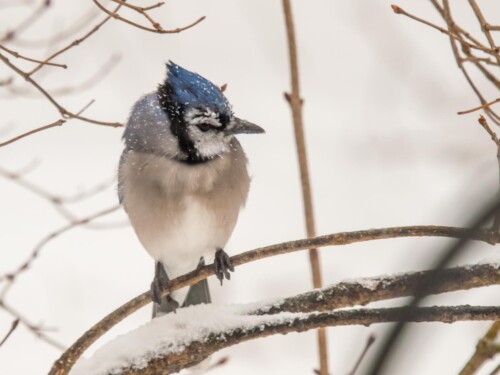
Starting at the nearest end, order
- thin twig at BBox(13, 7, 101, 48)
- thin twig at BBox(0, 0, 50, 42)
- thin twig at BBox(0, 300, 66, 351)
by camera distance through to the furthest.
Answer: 1. thin twig at BBox(0, 300, 66, 351)
2. thin twig at BBox(0, 0, 50, 42)
3. thin twig at BBox(13, 7, 101, 48)

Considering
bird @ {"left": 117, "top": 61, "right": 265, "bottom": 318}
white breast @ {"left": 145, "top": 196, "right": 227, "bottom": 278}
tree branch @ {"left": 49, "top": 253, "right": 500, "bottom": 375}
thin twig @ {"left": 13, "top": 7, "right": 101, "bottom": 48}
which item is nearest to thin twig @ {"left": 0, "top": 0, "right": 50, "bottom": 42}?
thin twig @ {"left": 13, "top": 7, "right": 101, "bottom": 48}

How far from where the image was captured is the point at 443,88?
493 centimetres

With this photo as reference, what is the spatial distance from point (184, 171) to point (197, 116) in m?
0.19

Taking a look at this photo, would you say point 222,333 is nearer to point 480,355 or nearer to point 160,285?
point 480,355

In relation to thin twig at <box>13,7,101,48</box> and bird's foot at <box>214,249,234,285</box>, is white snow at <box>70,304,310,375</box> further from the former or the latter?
thin twig at <box>13,7,101,48</box>

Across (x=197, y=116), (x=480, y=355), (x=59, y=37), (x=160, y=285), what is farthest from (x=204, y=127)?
(x=480, y=355)

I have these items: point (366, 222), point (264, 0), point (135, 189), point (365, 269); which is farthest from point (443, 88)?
point (135, 189)

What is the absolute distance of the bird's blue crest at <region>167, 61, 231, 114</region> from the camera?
103 inches

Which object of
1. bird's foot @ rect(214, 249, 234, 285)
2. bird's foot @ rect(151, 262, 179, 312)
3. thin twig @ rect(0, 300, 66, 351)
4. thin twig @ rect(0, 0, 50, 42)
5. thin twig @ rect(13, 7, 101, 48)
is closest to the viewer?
bird's foot @ rect(151, 262, 179, 312)

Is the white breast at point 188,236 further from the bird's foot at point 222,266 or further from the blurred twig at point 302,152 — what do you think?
the blurred twig at point 302,152

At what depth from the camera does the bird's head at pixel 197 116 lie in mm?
2611

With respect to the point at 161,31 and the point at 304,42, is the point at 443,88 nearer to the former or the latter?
the point at 304,42

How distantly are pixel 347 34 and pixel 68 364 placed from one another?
482cm

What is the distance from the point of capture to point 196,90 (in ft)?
8.57
